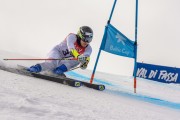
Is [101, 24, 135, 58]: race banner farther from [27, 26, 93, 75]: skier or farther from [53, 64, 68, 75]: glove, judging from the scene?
[53, 64, 68, 75]: glove

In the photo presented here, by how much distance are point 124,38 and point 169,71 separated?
897 centimetres

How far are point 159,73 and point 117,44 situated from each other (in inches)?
354

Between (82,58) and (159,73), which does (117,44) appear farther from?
(159,73)

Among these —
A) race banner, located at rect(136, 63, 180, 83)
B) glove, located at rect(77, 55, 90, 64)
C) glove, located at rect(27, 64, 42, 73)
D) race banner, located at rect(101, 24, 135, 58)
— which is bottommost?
race banner, located at rect(136, 63, 180, 83)

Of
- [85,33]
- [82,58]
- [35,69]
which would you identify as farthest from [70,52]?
[35,69]

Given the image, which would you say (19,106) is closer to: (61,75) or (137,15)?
(61,75)

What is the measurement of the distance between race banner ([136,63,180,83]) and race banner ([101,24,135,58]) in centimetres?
868

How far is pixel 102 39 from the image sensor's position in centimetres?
827

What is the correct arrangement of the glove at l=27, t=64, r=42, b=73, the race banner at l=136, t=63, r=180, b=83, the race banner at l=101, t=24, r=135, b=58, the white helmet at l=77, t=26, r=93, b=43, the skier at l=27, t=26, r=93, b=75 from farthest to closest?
the race banner at l=136, t=63, r=180, b=83
the race banner at l=101, t=24, r=135, b=58
the white helmet at l=77, t=26, r=93, b=43
the skier at l=27, t=26, r=93, b=75
the glove at l=27, t=64, r=42, b=73

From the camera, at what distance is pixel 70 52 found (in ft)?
23.3

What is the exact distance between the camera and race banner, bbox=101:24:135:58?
8.01 m

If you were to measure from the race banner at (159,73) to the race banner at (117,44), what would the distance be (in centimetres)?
868

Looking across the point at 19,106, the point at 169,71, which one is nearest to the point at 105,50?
the point at 19,106

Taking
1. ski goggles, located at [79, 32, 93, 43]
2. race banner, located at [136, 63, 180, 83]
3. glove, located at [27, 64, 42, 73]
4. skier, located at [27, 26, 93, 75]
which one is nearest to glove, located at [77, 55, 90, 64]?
skier, located at [27, 26, 93, 75]
